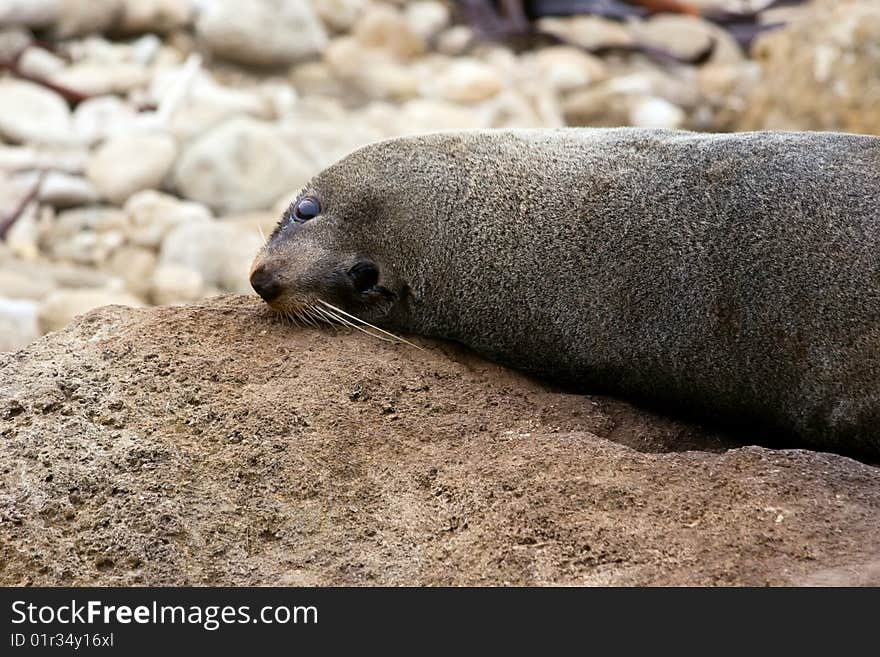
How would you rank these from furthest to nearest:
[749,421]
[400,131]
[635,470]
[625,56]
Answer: [625,56], [400,131], [749,421], [635,470]

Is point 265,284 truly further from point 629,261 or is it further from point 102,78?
point 102,78

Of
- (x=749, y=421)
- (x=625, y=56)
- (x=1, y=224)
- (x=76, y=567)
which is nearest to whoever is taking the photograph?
(x=76, y=567)

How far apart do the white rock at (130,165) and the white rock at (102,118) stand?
14.3 inches

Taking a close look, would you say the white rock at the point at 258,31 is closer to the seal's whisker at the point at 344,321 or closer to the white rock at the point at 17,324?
the white rock at the point at 17,324

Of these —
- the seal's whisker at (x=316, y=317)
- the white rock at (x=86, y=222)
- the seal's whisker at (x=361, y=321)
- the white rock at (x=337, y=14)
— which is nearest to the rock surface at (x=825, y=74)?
the white rock at (x=337, y=14)

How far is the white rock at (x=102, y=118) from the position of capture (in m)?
11.4

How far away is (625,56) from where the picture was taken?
1472 cm

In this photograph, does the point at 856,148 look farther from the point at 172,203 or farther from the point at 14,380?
the point at 172,203

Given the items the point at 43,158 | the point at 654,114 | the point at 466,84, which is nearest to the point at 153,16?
the point at 43,158

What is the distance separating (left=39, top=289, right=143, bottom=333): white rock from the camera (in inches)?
327

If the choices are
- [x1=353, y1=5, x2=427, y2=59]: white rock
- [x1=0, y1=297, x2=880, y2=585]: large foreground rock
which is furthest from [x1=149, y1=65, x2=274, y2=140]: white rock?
[x1=0, y1=297, x2=880, y2=585]: large foreground rock

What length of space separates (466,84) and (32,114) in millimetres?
4507
